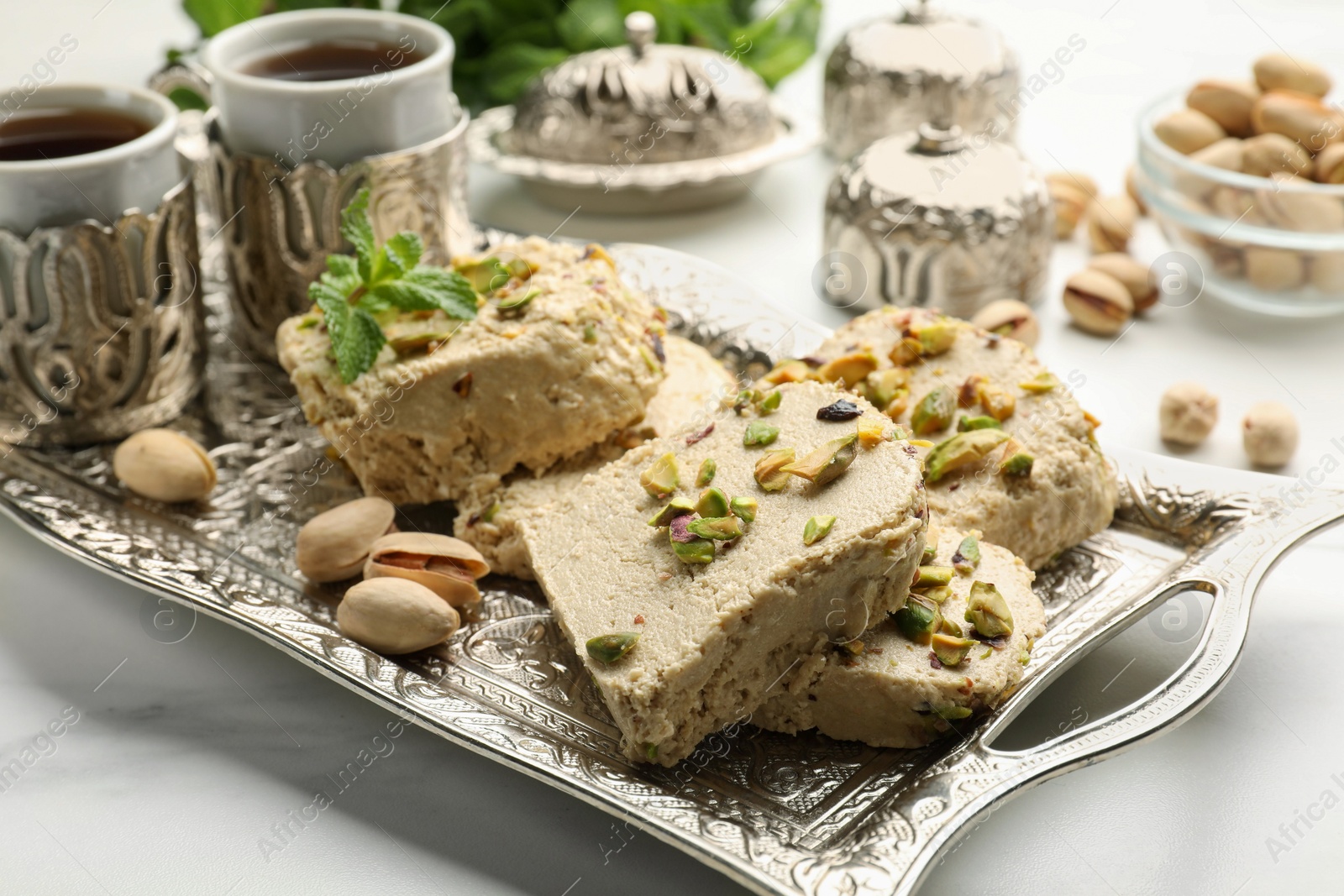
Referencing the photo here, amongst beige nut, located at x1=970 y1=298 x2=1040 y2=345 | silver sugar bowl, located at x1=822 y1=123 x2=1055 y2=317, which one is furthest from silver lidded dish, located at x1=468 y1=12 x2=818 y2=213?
beige nut, located at x1=970 y1=298 x2=1040 y2=345

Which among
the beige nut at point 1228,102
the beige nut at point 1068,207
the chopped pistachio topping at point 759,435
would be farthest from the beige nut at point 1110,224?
the chopped pistachio topping at point 759,435

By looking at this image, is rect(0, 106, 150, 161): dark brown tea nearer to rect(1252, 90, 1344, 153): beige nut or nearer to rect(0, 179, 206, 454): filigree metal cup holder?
rect(0, 179, 206, 454): filigree metal cup holder

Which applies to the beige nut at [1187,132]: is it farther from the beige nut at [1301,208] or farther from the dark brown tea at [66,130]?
the dark brown tea at [66,130]

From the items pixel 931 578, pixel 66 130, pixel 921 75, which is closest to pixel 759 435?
pixel 931 578

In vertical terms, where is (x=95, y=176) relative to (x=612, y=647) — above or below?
above

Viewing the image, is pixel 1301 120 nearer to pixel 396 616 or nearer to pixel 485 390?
pixel 485 390

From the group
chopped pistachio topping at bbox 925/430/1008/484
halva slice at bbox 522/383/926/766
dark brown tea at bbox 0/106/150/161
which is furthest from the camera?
dark brown tea at bbox 0/106/150/161

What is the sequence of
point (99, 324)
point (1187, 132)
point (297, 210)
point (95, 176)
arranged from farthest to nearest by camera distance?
1. point (1187, 132)
2. point (297, 210)
3. point (99, 324)
4. point (95, 176)
